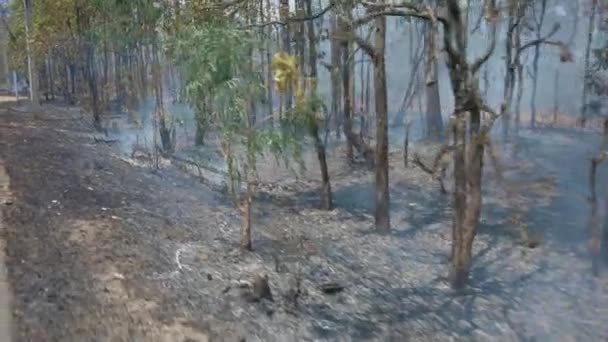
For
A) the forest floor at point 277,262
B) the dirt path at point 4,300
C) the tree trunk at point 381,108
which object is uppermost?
the tree trunk at point 381,108

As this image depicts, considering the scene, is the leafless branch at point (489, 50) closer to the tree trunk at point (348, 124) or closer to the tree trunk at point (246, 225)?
the tree trunk at point (246, 225)

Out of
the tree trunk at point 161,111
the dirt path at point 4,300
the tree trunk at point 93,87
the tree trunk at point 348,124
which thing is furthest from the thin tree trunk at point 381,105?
the tree trunk at point 93,87

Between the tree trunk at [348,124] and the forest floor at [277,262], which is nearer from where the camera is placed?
the forest floor at [277,262]

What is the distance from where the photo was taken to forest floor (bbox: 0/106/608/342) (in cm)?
632

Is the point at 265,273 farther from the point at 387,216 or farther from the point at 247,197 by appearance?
the point at 387,216

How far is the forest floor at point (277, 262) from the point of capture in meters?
6.32

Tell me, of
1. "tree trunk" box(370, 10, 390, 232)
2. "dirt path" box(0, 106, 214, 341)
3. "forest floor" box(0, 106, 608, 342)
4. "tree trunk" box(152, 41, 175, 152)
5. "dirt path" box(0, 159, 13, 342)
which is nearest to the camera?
"dirt path" box(0, 159, 13, 342)

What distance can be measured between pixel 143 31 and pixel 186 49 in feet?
35.4

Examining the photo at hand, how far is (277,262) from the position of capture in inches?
345

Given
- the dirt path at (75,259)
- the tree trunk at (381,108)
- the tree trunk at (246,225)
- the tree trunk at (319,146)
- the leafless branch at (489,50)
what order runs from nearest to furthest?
the dirt path at (75,259) → the leafless branch at (489,50) → the tree trunk at (246,225) → the tree trunk at (381,108) → the tree trunk at (319,146)

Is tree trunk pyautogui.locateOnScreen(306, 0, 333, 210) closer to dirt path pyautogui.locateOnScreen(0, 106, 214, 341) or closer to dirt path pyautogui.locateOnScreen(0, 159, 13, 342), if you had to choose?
dirt path pyautogui.locateOnScreen(0, 106, 214, 341)

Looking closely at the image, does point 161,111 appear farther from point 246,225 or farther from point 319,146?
point 246,225

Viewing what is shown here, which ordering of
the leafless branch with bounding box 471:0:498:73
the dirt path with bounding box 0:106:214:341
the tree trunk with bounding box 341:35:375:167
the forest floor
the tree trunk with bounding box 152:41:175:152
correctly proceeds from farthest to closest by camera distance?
the tree trunk with bounding box 152:41:175:152, the tree trunk with bounding box 341:35:375:167, the leafless branch with bounding box 471:0:498:73, the forest floor, the dirt path with bounding box 0:106:214:341

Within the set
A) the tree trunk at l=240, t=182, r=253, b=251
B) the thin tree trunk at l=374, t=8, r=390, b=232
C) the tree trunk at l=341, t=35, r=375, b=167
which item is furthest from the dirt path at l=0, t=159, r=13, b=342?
the tree trunk at l=341, t=35, r=375, b=167
